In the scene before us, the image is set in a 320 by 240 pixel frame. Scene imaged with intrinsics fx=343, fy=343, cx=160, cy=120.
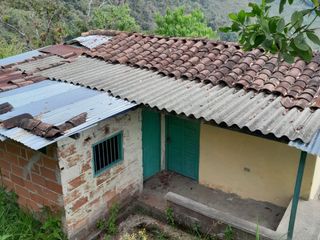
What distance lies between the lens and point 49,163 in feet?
20.5

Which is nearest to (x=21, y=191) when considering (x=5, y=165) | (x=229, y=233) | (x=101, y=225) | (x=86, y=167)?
(x=5, y=165)

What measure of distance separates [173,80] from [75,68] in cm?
268

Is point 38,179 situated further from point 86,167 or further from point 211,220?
point 211,220

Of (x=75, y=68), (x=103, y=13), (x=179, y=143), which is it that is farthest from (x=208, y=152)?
(x=103, y=13)

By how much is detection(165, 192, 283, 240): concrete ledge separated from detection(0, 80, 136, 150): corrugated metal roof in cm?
233

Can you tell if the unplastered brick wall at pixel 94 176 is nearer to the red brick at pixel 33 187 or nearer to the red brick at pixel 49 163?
the red brick at pixel 49 163

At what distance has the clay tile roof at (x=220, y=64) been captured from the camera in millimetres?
6617

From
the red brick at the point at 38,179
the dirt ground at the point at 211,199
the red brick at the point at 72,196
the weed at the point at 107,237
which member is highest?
the red brick at the point at 38,179

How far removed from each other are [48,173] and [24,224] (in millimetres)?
1249

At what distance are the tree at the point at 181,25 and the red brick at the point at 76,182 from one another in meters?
14.4

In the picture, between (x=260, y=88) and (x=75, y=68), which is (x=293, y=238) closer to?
(x=260, y=88)

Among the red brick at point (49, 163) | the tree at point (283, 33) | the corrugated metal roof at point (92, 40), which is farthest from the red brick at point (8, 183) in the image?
the tree at point (283, 33)

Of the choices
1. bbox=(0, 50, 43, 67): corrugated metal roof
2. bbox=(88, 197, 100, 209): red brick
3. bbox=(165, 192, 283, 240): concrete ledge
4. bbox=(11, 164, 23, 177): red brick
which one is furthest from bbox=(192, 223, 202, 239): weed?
bbox=(0, 50, 43, 67): corrugated metal roof

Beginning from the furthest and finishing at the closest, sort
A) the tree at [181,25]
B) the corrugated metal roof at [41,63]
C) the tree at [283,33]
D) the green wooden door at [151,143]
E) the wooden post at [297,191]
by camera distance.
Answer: the tree at [181,25] < the corrugated metal roof at [41,63] < the green wooden door at [151,143] < the wooden post at [297,191] < the tree at [283,33]
